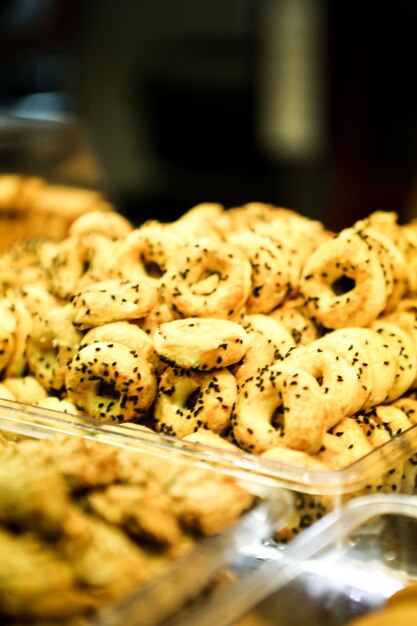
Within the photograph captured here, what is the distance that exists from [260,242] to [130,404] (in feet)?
1.65

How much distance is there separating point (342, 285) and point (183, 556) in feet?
2.87

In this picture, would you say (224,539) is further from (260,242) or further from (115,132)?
(115,132)

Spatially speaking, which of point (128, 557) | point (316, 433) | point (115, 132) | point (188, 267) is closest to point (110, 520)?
point (128, 557)

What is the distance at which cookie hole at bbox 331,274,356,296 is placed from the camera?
166 centimetres

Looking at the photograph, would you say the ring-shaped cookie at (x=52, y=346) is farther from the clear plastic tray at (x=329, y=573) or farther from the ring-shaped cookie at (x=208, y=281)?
the clear plastic tray at (x=329, y=573)

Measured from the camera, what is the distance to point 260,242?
1.72 meters

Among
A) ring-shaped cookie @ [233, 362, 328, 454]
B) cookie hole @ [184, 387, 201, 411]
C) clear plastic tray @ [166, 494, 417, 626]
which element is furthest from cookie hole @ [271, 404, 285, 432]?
clear plastic tray @ [166, 494, 417, 626]

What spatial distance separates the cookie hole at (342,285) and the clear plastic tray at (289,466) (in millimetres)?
462

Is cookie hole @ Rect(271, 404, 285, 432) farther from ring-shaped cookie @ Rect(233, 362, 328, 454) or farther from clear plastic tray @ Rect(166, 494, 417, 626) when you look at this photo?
clear plastic tray @ Rect(166, 494, 417, 626)

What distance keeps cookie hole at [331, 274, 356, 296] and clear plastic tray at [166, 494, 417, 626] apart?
1.87ft

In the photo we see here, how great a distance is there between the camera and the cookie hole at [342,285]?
1.66 m

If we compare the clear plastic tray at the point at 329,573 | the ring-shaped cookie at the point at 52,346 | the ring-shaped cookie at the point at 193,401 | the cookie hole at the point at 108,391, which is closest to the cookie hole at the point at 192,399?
the ring-shaped cookie at the point at 193,401

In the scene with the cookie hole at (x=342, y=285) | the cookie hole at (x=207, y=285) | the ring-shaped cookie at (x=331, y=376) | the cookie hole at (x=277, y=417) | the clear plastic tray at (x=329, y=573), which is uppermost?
the cookie hole at (x=207, y=285)

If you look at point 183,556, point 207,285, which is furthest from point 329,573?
point 207,285
